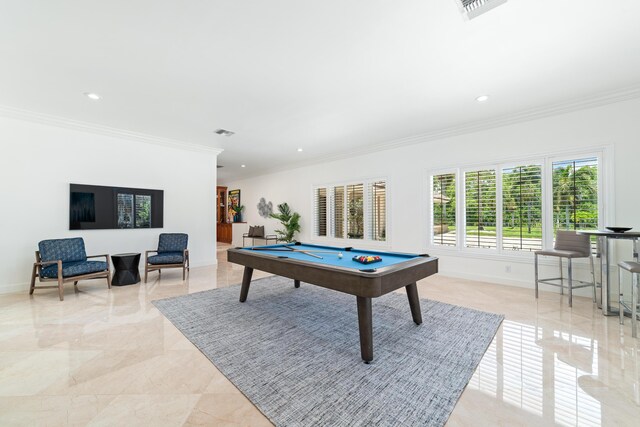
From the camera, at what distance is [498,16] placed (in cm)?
224

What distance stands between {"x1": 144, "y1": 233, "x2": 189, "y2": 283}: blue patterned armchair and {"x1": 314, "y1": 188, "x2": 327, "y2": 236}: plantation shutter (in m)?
3.43

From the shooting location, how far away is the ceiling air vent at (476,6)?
6.82 ft

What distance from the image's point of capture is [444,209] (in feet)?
17.5

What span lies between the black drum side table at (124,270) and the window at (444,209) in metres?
5.54

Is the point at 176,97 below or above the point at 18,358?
above

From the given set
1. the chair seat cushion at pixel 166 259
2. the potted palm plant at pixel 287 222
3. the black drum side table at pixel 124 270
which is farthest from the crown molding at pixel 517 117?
the black drum side table at pixel 124 270

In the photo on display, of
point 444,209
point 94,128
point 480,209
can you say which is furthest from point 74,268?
point 480,209

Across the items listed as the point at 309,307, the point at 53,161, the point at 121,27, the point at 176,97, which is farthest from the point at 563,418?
the point at 53,161

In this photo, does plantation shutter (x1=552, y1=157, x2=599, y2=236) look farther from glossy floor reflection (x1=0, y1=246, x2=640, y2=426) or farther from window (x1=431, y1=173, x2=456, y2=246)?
window (x1=431, y1=173, x2=456, y2=246)

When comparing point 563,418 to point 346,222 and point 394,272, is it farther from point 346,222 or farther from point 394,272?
point 346,222

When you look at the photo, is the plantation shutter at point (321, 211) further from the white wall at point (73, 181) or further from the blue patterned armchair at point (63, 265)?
the blue patterned armchair at point (63, 265)

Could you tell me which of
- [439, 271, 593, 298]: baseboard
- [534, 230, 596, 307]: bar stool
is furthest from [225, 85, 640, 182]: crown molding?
[439, 271, 593, 298]: baseboard

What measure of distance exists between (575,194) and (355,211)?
4051 mm

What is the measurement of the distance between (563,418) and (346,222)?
5604 mm
